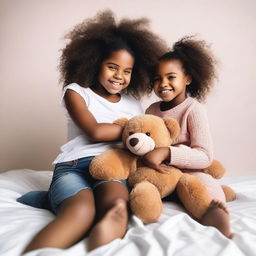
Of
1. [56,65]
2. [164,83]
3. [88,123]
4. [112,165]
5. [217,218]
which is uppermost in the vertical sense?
[56,65]

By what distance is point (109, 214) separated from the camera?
0.84m

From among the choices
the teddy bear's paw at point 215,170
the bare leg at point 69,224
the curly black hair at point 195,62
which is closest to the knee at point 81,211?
the bare leg at point 69,224

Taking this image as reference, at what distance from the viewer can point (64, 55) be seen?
1388mm

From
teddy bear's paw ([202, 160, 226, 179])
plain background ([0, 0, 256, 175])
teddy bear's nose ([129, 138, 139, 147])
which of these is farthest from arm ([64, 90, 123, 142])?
plain background ([0, 0, 256, 175])

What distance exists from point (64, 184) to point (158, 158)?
29cm

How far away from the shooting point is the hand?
1028 millimetres

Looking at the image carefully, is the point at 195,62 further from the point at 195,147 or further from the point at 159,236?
the point at 159,236

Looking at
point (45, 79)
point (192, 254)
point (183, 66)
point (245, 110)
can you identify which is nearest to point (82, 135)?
point (183, 66)

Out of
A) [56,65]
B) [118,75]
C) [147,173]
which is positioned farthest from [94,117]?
[56,65]

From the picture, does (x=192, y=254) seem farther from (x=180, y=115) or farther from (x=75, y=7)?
(x=75, y=7)

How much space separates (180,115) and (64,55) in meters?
0.53

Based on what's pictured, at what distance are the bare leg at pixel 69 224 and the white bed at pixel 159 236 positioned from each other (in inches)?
1.4

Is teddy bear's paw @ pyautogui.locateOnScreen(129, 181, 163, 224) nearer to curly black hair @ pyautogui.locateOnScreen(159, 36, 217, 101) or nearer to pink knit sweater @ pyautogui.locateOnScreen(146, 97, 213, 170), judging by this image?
pink knit sweater @ pyautogui.locateOnScreen(146, 97, 213, 170)

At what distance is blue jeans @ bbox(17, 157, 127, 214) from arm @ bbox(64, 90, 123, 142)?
0.09 meters
